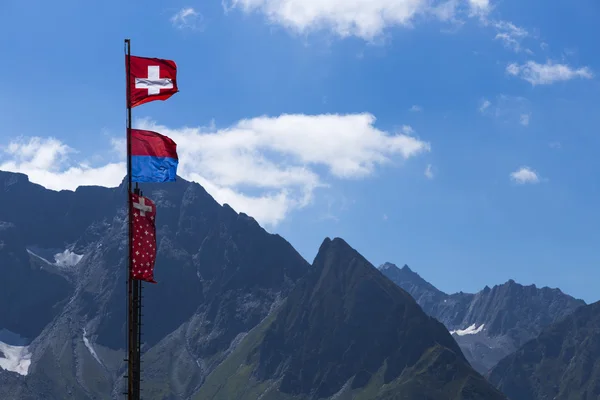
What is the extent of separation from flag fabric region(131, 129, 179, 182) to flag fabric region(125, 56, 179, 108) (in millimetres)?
1654

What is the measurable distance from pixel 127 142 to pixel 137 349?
9.57 m

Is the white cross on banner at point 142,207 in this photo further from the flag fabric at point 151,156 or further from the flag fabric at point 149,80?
the flag fabric at point 149,80

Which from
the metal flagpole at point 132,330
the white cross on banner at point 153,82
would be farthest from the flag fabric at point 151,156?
the white cross on banner at point 153,82

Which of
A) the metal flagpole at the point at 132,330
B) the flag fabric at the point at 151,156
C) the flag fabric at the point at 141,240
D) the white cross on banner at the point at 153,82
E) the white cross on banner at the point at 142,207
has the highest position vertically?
the white cross on banner at the point at 153,82

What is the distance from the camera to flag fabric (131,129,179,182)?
44.7 metres

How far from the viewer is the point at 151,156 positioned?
45125mm

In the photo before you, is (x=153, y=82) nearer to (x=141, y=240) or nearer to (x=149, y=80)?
(x=149, y=80)

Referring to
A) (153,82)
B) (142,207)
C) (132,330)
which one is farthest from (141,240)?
(153,82)

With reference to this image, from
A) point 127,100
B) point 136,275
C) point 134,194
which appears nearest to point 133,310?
point 136,275

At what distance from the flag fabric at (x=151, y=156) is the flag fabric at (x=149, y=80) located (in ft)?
5.43

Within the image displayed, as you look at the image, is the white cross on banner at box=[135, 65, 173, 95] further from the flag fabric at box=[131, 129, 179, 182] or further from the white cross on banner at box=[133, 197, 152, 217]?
the white cross on banner at box=[133, 197, 152, 217]

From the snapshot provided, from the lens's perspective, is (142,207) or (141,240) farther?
(142,207)

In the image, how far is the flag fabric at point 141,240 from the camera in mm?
42562

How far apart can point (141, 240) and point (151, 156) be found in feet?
14.6
